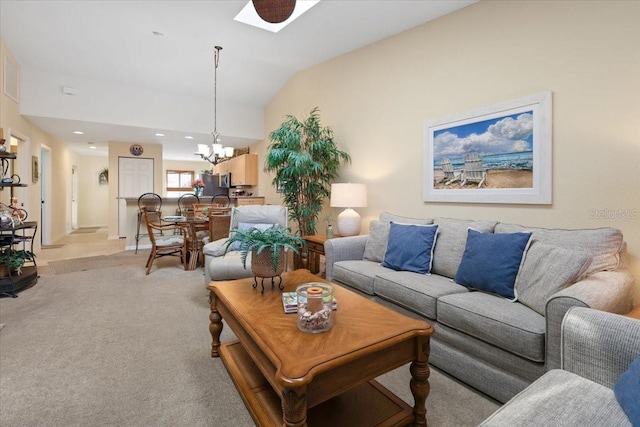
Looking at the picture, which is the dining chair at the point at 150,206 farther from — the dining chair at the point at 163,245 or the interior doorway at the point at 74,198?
the interior doorway at the point at 74,198

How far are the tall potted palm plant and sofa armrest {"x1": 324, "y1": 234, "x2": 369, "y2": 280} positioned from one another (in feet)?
3.96

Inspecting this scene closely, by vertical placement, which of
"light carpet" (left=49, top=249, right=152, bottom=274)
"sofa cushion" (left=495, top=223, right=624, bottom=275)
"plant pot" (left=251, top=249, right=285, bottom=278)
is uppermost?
"sofa cushion" (left=495, top=223, right=624, bottom=275)

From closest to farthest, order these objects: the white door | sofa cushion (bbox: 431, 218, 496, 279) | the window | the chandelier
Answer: sofa cushion (bbox: 431, 218, 496, 279)
the chandelier
the white door
the window

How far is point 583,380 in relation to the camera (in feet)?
3.61

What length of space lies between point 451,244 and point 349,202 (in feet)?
4.30

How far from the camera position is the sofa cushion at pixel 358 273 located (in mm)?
2486

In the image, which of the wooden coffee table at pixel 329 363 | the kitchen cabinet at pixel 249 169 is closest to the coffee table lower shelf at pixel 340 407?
the wooden coffee table at pixel 329 363

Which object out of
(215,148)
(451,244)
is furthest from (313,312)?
(215,148)

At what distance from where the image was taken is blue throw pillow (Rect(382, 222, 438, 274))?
2.50 metres

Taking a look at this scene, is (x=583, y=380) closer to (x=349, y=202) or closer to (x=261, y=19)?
(x=349, y=202)

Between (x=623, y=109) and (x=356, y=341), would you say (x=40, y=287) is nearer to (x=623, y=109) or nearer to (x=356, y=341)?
(x=356, y=341)

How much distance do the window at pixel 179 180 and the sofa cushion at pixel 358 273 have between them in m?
9.92

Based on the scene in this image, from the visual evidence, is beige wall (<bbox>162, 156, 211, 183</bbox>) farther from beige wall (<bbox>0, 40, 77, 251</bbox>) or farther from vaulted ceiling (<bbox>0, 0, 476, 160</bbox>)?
vaulted ceiling (<bbox>0, 0, 476, 160</bbox>)

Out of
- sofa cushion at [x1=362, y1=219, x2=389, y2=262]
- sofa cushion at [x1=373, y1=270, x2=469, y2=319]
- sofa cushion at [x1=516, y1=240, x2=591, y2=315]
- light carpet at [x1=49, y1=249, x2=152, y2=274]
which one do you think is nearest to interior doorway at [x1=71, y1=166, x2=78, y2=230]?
light carpet at [x1=49, y1=249, x2=152, y2=274]
